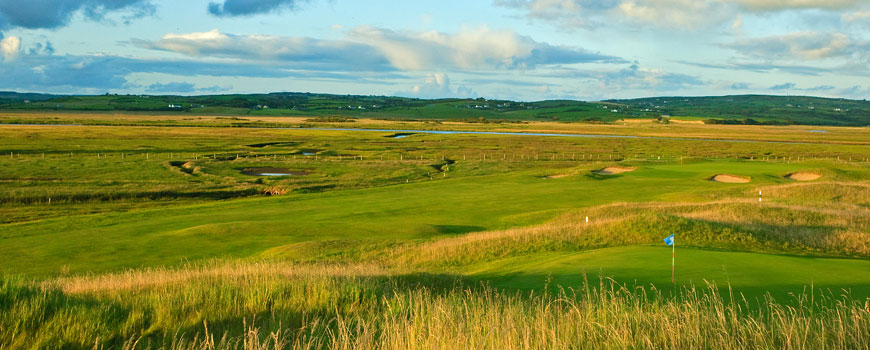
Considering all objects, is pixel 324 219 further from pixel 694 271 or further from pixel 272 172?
pixel 272 172

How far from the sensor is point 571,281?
13.4 metres

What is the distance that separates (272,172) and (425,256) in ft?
149

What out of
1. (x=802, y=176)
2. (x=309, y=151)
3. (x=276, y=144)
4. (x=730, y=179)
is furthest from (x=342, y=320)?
(x=276, y=144)

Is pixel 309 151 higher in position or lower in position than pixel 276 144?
lower

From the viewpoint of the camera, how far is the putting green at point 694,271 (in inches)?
511

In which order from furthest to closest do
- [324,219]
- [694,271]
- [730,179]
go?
[730,179]
[324,219]
[694,271]

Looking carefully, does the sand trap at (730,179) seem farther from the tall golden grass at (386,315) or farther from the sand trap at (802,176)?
the tall golden grass at (386,315)

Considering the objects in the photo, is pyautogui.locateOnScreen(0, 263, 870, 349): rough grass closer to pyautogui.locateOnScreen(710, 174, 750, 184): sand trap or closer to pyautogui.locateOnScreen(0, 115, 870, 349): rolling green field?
pyautogui.locateOnScreen(0, 115, 870, 349): rolling green field

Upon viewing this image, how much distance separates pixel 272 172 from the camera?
63.5 metres

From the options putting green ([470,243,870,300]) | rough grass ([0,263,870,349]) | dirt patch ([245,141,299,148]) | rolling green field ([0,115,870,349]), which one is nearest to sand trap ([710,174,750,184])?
rolling green field ([0,115,870,349])

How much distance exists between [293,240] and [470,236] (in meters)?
6.77

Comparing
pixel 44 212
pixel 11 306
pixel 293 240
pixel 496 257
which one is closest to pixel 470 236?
pixel 496 257

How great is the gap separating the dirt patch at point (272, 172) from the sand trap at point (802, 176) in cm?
4071

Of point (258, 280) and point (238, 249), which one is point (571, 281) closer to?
point (258, 280)
